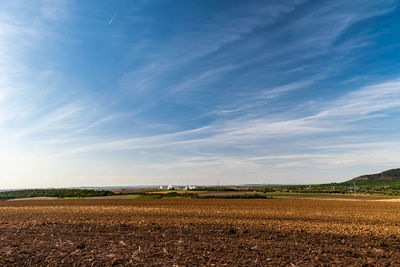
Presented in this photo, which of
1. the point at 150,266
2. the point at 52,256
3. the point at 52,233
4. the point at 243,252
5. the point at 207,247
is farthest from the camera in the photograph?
the point at 52,233

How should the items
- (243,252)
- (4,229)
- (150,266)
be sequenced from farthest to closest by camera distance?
(4,229) → (243,252) → (150,266)

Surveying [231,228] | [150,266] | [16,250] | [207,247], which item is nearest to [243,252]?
[207,247]

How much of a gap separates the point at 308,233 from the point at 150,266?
12.2m

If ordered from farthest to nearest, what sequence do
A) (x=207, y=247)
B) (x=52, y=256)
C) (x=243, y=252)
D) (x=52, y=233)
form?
(x=52, y=233)
(x=207, y=247)
(x=243, y=252)
(x=52, y=256)

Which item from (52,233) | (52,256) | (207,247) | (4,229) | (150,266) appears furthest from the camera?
(4,229)

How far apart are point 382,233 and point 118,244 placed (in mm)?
17931

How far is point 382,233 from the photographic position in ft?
59.7

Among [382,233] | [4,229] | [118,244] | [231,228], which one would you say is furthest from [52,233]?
[382,233]

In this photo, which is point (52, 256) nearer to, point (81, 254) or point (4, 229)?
point (81, 254)

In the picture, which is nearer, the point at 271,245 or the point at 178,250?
the point at 178,250

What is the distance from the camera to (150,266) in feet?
35.6

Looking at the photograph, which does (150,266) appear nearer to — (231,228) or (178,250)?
(178,250)

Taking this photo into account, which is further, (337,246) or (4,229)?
(4,229)

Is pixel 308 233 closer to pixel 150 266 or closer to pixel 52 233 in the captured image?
pixel 150 266
